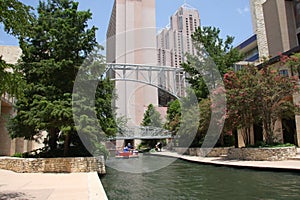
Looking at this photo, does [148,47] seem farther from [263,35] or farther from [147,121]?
[147,121]

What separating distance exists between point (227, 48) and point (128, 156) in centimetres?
1176

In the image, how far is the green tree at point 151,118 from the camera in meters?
35.7

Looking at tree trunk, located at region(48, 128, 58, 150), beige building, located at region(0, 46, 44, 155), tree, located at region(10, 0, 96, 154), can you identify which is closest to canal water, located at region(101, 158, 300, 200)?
tree, located at region(10, 0, 96, 154)

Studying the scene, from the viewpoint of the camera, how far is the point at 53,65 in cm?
1028

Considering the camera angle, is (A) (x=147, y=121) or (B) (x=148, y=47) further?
(A) (x=147, y=121)

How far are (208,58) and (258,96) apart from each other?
27.2 feet

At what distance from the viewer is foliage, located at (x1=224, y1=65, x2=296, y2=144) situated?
1173 centimetres

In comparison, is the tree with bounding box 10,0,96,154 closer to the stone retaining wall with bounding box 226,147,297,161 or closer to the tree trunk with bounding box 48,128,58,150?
the tree trunk with bounding box 48,128,58,150

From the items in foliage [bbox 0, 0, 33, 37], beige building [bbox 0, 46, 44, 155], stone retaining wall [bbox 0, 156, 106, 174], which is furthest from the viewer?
beige building [bbox 0, 46, 44, 155]

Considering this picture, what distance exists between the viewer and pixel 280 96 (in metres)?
12.0

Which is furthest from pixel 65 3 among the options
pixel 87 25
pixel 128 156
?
pixel 128 156

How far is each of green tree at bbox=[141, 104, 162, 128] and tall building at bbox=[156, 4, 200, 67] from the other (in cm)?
1660

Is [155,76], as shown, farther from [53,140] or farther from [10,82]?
[10,82]

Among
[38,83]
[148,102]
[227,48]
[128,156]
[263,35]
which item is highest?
[263,35]
